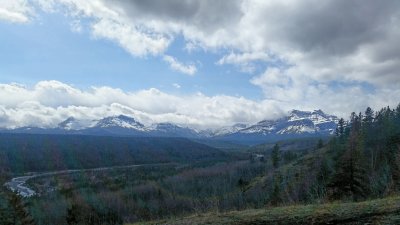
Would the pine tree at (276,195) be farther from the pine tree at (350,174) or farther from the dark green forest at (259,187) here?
the pine tree at (350,174)

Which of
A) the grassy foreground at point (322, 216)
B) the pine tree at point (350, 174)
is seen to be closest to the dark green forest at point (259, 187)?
the pine tree at point (350, 174)

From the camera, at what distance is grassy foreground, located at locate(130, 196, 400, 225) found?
10203mm

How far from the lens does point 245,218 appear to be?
475 inches

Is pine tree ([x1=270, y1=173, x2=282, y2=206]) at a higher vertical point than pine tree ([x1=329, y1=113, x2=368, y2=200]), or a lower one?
lower

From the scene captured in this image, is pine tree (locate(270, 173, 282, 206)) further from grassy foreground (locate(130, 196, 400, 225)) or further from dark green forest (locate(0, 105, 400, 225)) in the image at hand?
grassy foreground (locate(130, 196, 400, 225))

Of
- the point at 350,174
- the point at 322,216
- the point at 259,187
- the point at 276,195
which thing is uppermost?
the point at 322,216

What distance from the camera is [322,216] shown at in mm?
10938

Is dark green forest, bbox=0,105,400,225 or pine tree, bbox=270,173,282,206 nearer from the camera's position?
pine tree, bbox=270,173,282,206

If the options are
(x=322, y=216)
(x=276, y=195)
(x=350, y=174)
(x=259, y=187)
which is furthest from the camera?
(x=259, y=187)

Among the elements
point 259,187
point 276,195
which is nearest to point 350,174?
point 276,195

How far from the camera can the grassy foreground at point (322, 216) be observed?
33.5ft

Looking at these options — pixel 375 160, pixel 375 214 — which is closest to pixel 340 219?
pixel 375 214

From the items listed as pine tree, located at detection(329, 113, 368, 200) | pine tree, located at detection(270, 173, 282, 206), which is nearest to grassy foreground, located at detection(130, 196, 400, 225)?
pine tree, located at detection(270, 173, 282, 206)

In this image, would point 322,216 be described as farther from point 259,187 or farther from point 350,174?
point 259,187
